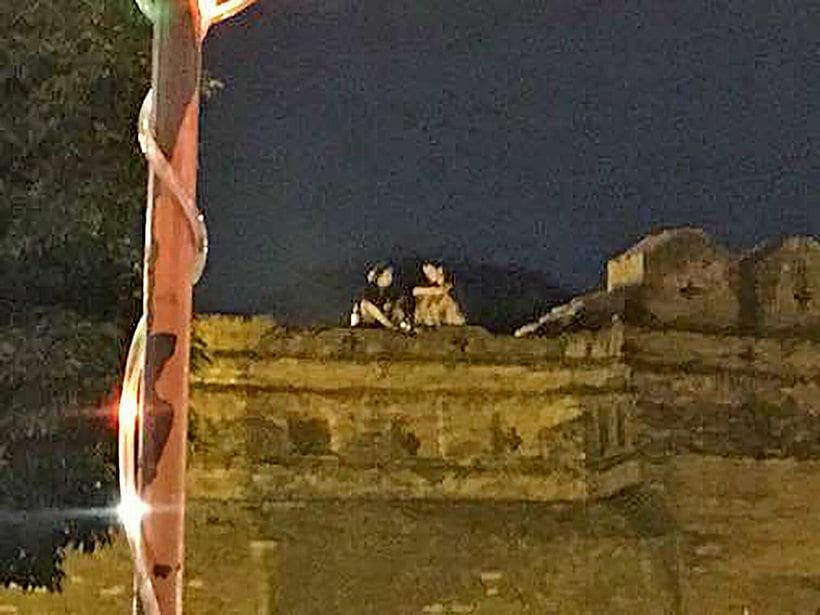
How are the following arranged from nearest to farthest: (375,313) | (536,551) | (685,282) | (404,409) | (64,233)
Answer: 1. (64,233)
2. (536,551)
3. (404,409)
4. (685,282)
5. (375,313)

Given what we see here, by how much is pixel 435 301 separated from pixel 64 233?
673 cm

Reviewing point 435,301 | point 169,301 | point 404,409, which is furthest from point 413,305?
point 169,301

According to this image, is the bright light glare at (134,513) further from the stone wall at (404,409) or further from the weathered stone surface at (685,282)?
the weathered stone surface at (685,282)

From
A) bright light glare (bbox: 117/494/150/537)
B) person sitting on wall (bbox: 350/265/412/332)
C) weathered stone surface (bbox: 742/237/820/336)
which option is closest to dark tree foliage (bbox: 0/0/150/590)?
bright light glare (bbox: 117/494/150/537)

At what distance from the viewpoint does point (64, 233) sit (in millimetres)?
6605

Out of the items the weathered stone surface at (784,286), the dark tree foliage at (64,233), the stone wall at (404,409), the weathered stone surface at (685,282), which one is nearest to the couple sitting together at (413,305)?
the stone wall at (404,409)

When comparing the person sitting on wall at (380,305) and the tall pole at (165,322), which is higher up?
the person sitting on wall at (380,305)

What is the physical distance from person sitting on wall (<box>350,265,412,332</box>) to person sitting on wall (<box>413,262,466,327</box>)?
128 mm

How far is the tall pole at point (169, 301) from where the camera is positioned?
2.25m

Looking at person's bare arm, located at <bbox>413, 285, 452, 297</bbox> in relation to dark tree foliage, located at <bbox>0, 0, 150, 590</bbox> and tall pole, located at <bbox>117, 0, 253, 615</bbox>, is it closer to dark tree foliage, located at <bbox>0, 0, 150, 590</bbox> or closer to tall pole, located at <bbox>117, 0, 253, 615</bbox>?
dark tree foliage, located at <bbox>0, 0, 150, 590</bbox>

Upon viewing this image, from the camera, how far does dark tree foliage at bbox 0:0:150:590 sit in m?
6.62

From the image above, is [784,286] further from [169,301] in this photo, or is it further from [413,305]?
[169,301]

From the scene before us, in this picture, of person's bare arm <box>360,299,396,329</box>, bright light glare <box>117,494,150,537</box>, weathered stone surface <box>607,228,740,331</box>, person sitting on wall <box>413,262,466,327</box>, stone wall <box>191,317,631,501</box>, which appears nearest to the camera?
bright light glare <box>117,494,150,537</box>

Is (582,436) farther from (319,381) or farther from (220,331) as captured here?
(220,331)
